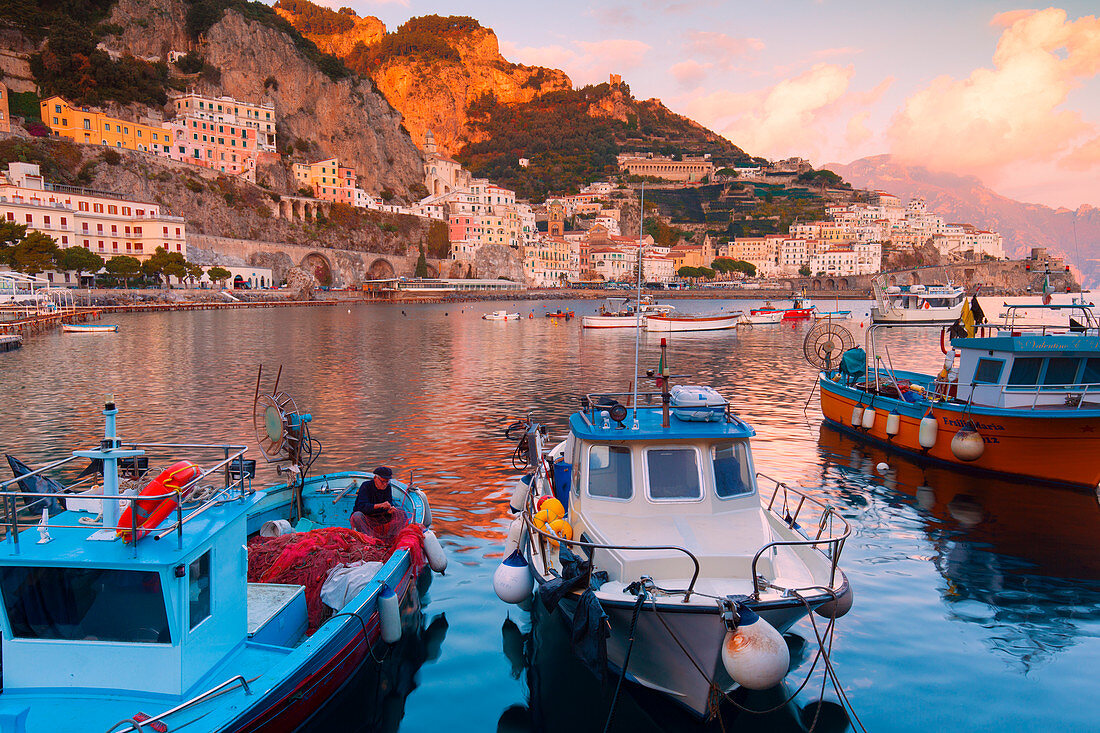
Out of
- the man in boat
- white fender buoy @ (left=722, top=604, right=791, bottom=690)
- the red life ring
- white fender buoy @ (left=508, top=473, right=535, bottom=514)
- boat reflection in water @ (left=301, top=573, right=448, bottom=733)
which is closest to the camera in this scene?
the red life ring

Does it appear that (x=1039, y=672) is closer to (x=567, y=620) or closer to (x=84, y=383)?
(x=567, y=620)

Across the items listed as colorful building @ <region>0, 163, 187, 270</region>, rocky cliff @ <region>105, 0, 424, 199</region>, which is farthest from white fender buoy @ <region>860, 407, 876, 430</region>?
rocky cliff @ <region>105, 0, 424, 199</region>

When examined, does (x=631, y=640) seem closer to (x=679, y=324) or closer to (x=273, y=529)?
(x=273, y=529)

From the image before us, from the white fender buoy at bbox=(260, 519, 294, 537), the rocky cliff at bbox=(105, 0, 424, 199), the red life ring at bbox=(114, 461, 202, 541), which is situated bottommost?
the white fender buoy at bbox=(260, 519, 294, 537)

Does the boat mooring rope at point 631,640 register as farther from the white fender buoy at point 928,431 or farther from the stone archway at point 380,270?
the stone archway at point 380,270

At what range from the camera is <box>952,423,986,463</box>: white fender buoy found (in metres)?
16.2

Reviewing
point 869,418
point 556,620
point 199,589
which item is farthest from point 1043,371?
point 199,589

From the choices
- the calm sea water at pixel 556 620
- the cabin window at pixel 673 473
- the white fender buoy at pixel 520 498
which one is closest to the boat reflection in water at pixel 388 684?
the calm sea water at pixel 556 620

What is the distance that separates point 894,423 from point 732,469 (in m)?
12.4

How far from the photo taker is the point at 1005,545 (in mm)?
12414

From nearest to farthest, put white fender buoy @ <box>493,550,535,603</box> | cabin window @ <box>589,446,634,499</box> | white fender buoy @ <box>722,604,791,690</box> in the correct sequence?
1. white fender buoy @ <box>722,604,791,690</box>
2. white fender buoy @ <box>493,550,535,603</box>
3. cabin window @ <box>589,446,634,499</box>

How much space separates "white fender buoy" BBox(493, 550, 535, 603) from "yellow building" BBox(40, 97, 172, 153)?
11372 centimetres

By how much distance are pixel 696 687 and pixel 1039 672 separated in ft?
16.6

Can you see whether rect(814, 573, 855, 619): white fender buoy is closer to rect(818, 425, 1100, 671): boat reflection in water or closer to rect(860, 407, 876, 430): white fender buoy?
rect(818, 425, 1100, 671): boat reflection in water
